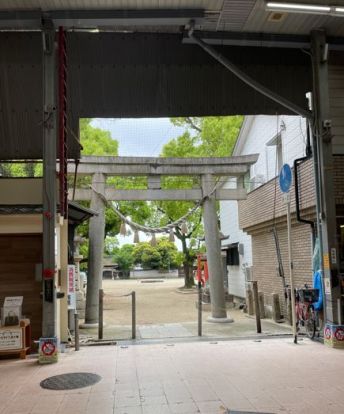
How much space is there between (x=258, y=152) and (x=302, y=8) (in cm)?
1049

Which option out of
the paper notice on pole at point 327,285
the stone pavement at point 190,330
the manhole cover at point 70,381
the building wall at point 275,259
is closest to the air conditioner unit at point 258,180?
the building wall at point 275,259

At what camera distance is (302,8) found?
811cm

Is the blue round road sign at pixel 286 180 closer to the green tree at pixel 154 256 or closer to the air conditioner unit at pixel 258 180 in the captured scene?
the air conditioner unit at pixel 258 180

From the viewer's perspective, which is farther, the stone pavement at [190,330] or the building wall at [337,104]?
the stone pavement at [190,330]

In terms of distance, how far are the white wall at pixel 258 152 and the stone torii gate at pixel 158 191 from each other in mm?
969

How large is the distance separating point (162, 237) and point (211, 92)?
1790 inches

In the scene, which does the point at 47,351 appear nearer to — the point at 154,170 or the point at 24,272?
the point at 24,272

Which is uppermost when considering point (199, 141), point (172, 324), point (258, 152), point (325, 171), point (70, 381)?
point (199, 141)

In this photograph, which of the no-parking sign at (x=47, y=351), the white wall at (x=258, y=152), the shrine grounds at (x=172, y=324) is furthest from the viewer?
the white wall at (x=258, y=152)

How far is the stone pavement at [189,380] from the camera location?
555cm

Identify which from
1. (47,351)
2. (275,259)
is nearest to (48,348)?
(47,351)

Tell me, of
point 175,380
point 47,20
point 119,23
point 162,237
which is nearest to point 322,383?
point 175,380

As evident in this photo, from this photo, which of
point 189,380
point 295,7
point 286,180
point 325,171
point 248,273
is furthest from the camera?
point 248,273

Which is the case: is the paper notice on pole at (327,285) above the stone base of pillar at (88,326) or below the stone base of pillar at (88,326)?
above
